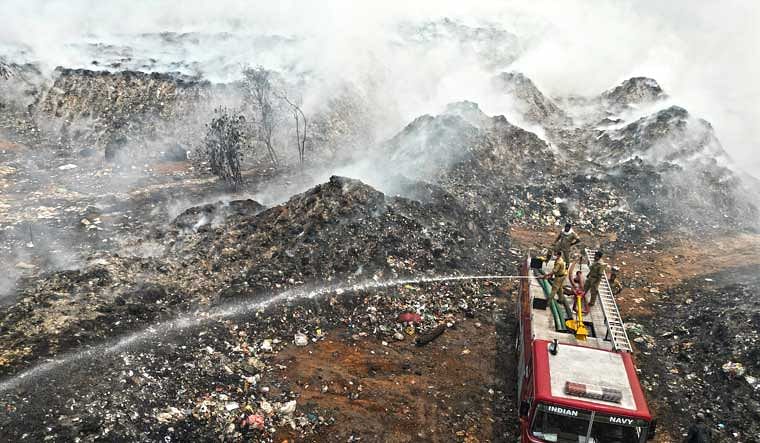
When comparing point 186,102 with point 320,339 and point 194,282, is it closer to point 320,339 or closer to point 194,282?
point 194,282

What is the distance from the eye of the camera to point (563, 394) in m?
5.49

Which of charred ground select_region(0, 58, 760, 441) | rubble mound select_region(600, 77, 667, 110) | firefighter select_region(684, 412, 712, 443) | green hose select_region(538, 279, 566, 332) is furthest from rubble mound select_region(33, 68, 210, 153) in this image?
firefighter select_region(684, 412, 712, 443)

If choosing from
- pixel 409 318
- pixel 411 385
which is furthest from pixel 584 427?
pixel 409 318

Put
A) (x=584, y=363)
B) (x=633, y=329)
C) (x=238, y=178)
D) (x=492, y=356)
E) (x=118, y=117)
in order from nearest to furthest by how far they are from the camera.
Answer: (x=584, y=363) < (x=492, y=356) < (x=633, y=329) < (x=238, y=178) < (x=118, y=117)

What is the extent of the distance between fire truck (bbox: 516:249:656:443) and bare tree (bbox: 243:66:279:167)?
14127 millimetres

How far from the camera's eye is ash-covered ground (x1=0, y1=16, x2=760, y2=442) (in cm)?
734

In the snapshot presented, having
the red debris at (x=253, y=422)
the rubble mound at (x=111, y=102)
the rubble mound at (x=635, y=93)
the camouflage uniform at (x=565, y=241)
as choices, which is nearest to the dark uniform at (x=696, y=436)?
the camouflage uniform at (x=565, y=241)

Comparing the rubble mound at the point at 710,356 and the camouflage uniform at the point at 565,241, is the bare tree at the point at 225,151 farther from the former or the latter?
the rubble mound at the point at 710,356

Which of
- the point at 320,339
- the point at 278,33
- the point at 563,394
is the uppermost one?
the point at 278,33

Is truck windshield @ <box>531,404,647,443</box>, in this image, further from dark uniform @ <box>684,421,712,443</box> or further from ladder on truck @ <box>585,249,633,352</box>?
dark uniform @ <box>684,421,712,443</box>

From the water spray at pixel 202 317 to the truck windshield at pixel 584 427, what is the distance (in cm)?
389

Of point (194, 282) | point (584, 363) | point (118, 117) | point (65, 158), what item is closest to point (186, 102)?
point (118, 117)

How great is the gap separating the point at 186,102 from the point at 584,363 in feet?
65.2

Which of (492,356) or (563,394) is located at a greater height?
(563,394)
